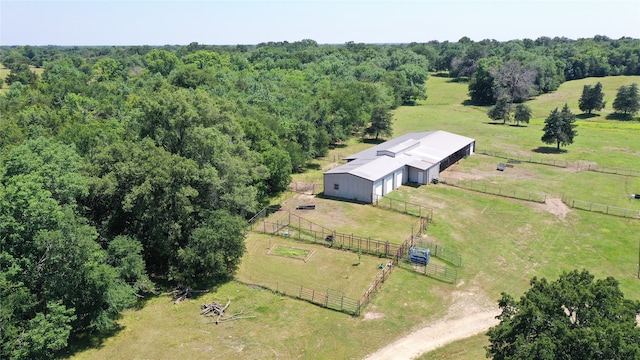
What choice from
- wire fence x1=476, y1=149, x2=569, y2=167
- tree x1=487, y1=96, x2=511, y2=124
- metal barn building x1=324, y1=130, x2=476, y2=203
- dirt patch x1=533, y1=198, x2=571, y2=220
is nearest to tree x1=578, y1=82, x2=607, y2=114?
tree x1=487, y1=96, x2=511, y2=124

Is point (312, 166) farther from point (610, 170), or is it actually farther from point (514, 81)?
point (514, 81)

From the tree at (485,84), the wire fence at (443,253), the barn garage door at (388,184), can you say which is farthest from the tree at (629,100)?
the wire fence at (443,253)

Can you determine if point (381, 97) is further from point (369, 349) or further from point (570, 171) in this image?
point (369, 349)

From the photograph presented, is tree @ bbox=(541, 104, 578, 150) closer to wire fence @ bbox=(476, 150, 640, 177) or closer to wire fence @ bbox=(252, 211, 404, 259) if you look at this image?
wire fence @ bbox=(476, 150, 640, 177)

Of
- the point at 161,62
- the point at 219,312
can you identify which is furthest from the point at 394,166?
the point at 161,62

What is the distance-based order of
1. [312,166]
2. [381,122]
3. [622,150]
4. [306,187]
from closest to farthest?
[306,187] < [312,166] < [622,150] < [381,122]

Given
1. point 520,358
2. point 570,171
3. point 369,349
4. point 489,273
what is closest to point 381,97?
point 570,171

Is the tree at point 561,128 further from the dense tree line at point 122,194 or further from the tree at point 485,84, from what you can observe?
the tree at point 485,84
